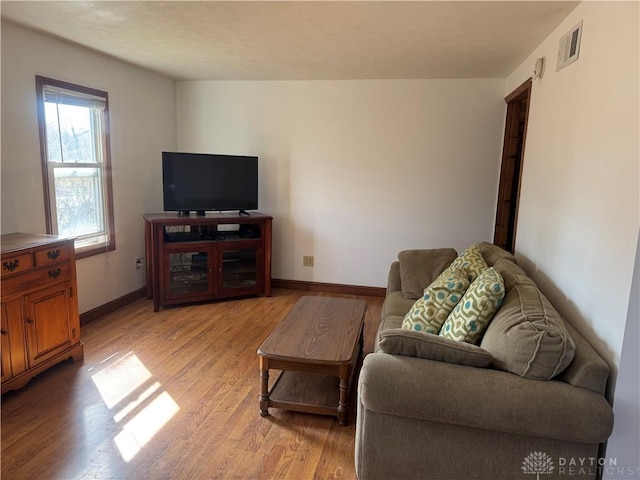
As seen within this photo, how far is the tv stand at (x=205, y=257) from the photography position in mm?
3797

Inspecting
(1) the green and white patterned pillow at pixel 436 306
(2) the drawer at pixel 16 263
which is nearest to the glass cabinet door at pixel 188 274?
(2) the drawer at pixel 16 263

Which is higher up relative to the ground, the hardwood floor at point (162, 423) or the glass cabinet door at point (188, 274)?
the glass cabinet door at point (188, 274)

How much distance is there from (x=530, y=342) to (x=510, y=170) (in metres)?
2.69

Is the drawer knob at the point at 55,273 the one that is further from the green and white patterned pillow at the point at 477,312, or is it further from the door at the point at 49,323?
the green and white patterned pillow at the point at 477,312

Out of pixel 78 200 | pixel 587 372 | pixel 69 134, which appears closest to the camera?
pixel 587 372

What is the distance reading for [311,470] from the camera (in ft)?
6.18

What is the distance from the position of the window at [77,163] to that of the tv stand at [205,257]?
0.43 meters

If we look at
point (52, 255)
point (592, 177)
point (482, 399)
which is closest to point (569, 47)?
point (592, 177)

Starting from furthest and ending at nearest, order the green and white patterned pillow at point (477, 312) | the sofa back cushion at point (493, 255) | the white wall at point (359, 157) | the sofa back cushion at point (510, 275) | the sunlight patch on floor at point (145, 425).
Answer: the white wall at point (359, 157), the sofa back cushion at point (493, 255), the sofa back cushion at point (510, 275), the sunlight patch on floor at point (145, 425), the green and white patterned pillow at point (477, 312)

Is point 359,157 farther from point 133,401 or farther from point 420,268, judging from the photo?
point 133,401

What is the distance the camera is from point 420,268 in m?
3.12

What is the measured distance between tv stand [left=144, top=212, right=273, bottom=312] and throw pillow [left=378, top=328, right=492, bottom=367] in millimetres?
2606

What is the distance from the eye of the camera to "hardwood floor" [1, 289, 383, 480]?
1.88 metres

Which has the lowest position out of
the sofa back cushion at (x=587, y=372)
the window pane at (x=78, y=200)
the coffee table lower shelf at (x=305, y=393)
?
the coffee table lower shelf at (x=305, y=393)
